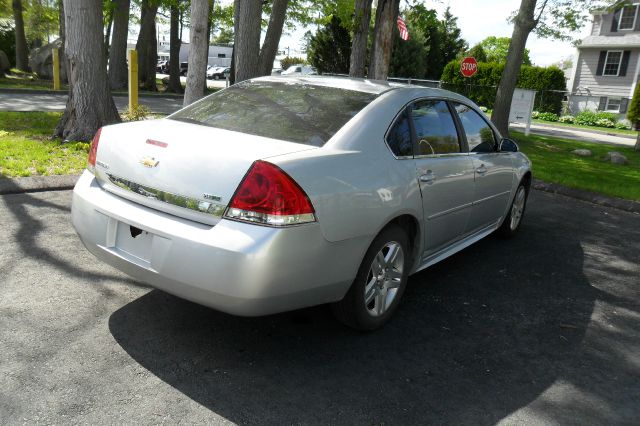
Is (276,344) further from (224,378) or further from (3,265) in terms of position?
(3,265)

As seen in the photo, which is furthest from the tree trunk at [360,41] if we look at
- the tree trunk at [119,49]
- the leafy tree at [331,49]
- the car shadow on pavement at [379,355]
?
the leafy tree at [331,49]

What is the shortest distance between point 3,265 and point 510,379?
12.2ft

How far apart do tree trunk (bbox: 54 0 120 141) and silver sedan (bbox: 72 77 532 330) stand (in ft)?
16.9

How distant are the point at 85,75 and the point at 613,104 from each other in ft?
113

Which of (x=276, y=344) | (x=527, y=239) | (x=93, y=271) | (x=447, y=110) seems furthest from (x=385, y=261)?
(x=527, y=239)

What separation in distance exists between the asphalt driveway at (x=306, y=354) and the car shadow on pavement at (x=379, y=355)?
0.01 meters

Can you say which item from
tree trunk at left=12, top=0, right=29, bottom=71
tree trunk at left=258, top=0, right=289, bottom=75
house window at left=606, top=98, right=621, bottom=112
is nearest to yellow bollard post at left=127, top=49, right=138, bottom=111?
tree trunk at left=258, top=0, right=289, bottom=75

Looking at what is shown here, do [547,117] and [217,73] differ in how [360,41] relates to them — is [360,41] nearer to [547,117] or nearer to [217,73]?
[547,117]

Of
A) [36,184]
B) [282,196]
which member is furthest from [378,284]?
[36,184]

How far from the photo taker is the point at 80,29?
328 inches

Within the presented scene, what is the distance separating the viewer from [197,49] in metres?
8.17

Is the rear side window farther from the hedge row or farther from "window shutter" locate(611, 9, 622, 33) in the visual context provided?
"window shutter" locate(611, 9, 622, 33)

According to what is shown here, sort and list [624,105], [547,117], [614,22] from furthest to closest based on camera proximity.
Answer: [614,22]
[624,105]
[547,117]

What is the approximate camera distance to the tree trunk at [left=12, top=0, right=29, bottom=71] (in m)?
26.1
